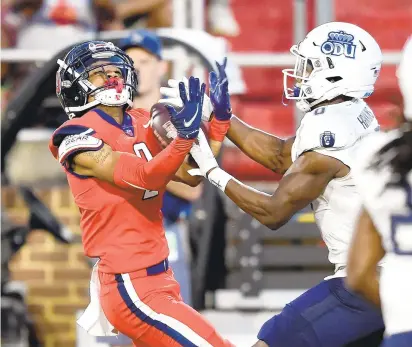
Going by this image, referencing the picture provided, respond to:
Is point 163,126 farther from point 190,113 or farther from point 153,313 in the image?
point 153,313

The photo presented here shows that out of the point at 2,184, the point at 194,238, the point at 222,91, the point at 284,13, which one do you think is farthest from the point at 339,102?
the point at 284,13

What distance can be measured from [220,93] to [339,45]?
16.9 inches

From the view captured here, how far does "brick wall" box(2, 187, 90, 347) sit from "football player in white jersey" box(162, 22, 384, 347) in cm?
301

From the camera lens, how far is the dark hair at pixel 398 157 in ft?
10.3

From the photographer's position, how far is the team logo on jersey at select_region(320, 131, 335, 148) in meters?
4.29

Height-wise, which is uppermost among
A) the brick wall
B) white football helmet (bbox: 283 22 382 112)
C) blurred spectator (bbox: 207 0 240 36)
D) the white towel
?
blurred spectator (bbox: 207 0 240 36)

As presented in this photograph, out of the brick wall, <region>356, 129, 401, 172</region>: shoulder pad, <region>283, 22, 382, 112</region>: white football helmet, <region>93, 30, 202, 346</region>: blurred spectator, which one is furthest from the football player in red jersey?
the brick wall

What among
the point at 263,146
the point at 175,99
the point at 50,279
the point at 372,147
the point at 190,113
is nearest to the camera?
the point at 372,147

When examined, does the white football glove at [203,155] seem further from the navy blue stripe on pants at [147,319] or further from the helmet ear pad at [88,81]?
the navy blue stripe on pants at [147,319]

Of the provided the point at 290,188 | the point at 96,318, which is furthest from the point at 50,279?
the point at 290,188

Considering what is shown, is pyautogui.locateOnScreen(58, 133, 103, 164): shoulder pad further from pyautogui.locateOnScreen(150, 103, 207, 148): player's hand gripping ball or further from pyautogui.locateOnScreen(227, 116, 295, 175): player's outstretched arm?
pyautogui.locateOnScreen(227, 116, 295, 175): player's outstretched arm

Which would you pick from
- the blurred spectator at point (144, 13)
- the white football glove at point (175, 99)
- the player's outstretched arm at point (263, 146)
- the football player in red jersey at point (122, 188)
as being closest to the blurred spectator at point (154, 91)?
the blurred spectator at point (144, 13)

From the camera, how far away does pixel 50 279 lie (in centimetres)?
757

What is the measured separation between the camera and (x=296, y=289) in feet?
23.2
